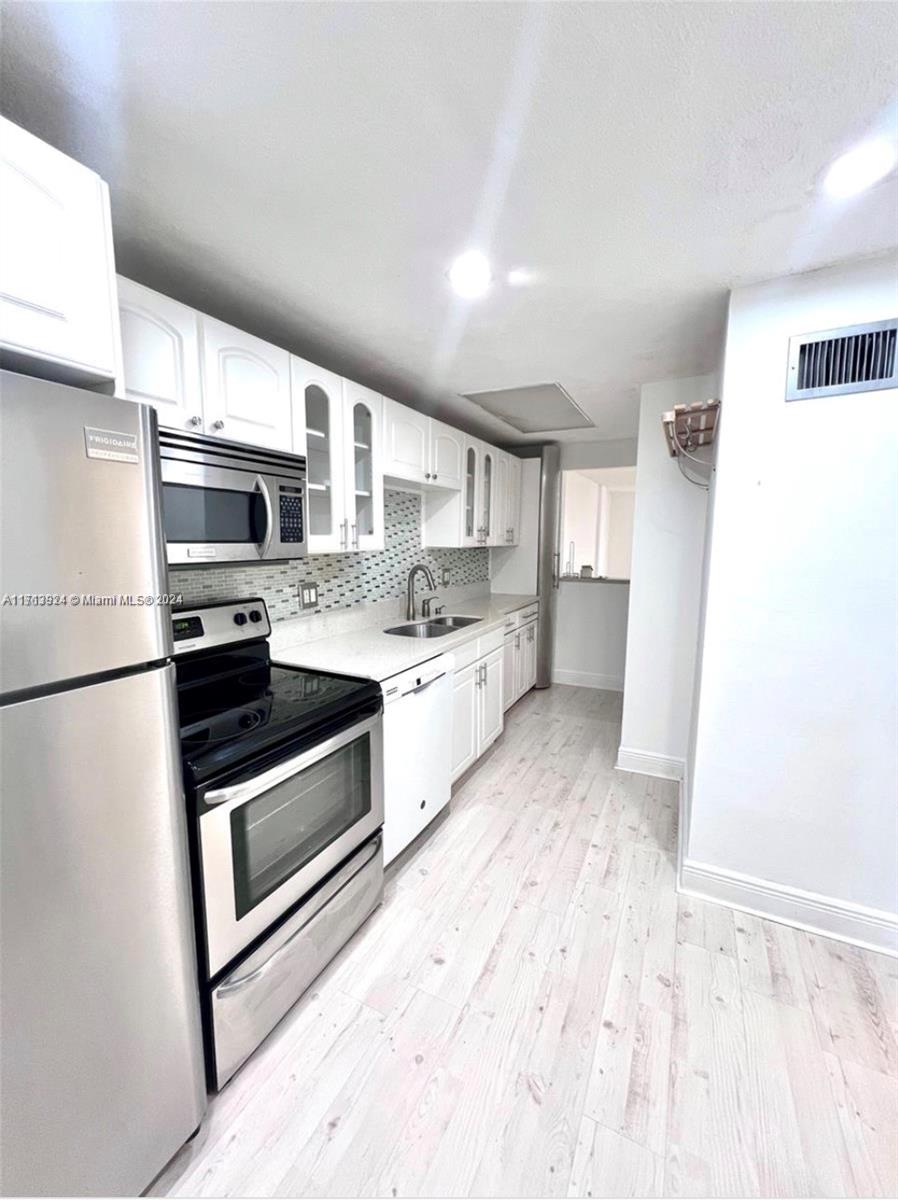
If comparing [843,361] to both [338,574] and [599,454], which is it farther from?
[599,454]

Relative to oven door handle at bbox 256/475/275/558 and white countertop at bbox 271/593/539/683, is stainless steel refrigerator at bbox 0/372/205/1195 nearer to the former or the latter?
oven door handle at bbox 256/475/275/558

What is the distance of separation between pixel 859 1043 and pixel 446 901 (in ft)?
4.34

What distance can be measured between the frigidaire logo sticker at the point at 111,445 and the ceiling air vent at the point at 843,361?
1.99m

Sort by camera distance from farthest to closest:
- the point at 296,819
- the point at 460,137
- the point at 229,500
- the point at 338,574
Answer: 1. the point at 338,574
2. the point at 229,500
3. the point at 296,819
4. the point at 460,137

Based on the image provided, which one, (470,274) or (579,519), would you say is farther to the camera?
(579,519)

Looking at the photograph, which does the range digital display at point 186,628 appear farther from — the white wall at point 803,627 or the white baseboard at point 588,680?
the white baseboard at point 588,680

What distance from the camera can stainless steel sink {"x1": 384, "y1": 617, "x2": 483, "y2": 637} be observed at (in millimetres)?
2879

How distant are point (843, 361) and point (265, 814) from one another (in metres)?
2.33

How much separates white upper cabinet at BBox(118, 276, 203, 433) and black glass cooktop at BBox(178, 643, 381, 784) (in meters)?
0.85

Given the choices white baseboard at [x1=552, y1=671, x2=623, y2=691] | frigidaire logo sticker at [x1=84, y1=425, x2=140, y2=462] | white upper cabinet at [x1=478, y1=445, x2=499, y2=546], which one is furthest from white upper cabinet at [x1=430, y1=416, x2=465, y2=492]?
white baseboard at [x1=552, y1=671, x2=623, y2=691]

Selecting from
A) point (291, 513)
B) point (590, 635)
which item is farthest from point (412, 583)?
point (590, 635)

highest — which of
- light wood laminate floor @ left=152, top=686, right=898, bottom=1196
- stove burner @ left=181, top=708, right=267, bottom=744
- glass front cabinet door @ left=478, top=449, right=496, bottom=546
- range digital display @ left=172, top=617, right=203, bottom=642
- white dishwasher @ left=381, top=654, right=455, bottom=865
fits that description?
glass front cabinet door @ left=478, top=449, right=496, bottom=546

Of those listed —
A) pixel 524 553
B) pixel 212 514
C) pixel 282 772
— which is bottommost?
pixel 282 772

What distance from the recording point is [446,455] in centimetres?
304
